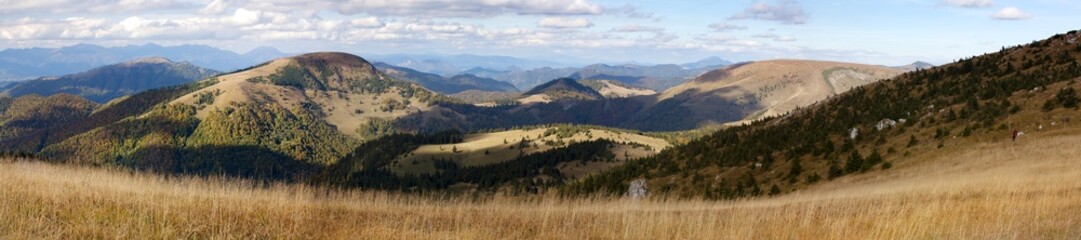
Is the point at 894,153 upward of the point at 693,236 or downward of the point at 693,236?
downward

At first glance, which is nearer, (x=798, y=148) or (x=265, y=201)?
(x=265, y=201)

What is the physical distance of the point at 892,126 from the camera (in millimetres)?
53281

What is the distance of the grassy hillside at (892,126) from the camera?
41969 mm

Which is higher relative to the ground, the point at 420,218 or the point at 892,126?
the point at 420,218

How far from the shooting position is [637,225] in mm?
11305

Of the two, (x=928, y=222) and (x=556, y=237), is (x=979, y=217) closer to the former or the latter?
(x=928, y=222)

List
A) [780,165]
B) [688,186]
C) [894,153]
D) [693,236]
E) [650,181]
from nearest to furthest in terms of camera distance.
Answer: [693,236] → [894,153] → [780,165] → [688,186] → [650,181]

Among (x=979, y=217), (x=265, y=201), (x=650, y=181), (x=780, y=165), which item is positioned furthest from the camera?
(x=650, y=181)

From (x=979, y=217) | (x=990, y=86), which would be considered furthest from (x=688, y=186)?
(x=979, y=217)

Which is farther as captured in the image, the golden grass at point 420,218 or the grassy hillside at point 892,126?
the grassy hillside at point 892,126

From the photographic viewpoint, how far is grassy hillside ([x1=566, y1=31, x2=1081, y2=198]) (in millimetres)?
41969

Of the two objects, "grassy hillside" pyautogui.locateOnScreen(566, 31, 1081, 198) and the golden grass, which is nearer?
the golden grass

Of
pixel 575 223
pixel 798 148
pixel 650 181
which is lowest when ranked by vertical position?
pixel 650 181

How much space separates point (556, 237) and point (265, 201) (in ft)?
20.8
